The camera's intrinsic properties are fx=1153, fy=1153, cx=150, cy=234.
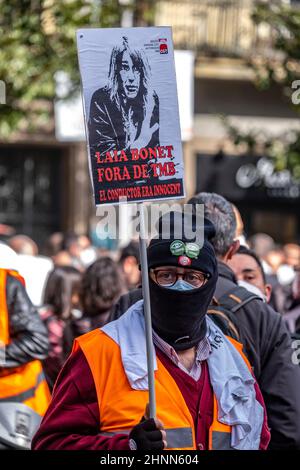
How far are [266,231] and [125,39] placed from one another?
54.6 feet

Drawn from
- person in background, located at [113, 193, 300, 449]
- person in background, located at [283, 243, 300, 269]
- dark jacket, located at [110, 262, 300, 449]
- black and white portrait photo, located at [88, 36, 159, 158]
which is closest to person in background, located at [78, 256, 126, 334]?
person in background, located at [113, 193, 300, 449]

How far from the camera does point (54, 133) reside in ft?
62.0

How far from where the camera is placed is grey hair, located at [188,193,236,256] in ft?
16.3

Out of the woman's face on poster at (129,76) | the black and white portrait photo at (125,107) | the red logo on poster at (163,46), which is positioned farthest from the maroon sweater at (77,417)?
the red logo on poster at (163,46)

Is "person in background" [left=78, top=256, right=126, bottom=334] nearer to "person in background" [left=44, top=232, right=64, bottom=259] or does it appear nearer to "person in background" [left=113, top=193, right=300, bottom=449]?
"person in background" [left=113, top=193, right=300, bottom=449]

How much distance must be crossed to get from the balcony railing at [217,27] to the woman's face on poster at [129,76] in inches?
627

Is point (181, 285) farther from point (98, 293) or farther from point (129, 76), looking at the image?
point (98, 293)

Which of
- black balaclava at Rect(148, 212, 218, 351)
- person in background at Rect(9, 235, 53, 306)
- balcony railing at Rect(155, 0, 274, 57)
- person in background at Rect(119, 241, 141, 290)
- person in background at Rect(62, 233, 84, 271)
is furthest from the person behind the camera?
balcony railing at Rect(155, 0, 274, 57)

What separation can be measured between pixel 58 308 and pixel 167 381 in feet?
13.9

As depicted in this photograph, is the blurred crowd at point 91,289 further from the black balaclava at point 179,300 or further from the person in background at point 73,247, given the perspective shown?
the person in background at point 73,247

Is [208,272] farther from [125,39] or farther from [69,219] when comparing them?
[69,219]

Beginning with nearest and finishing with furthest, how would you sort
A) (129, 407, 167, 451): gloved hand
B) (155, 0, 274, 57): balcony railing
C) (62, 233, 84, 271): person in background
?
(129, 407, 167, 451): gloved hand → (62, 233, 84, 271): person in background → (155, 0, 274, 57): balcony railing

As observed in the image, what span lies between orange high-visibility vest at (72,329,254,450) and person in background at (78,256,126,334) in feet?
10.7

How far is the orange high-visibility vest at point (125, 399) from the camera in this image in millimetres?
3576
